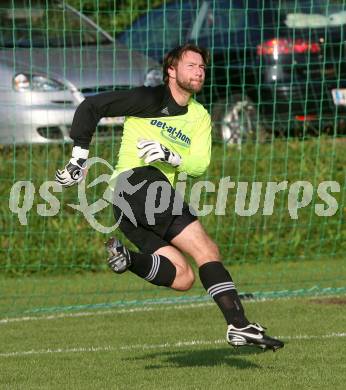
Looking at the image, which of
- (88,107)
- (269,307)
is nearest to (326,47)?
(269,307)

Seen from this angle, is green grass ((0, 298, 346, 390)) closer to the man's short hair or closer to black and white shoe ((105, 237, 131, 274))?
black and white shoe ((105, 237, 131, 274))

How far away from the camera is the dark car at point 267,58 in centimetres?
1250

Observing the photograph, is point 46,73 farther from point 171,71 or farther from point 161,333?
point 171,71

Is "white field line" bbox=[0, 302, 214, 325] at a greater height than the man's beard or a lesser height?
lesser

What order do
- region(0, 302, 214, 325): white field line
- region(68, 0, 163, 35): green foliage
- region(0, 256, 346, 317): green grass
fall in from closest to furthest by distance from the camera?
region(0, 302, 214, 325): white field line → region(0, 256, 346, 317): green grass → region(68, 0, 163, 35): green foliage

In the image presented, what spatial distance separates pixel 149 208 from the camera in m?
6.87

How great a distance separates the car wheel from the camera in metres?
12.5

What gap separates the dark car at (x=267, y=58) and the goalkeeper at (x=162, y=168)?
5290mm

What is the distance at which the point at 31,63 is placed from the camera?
38.3ft

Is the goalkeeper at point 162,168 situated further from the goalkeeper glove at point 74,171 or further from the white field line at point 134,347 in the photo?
the white field line at point 134,347

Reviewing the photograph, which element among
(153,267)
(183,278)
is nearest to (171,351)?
(183,278)

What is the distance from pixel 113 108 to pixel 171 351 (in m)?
1.77

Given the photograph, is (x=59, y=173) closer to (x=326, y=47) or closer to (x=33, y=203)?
(x=33, y=203)

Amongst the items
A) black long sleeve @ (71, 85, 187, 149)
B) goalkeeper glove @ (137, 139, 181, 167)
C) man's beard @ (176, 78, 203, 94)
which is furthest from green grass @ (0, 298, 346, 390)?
man's beard @ (176, 78, 203, 94)
